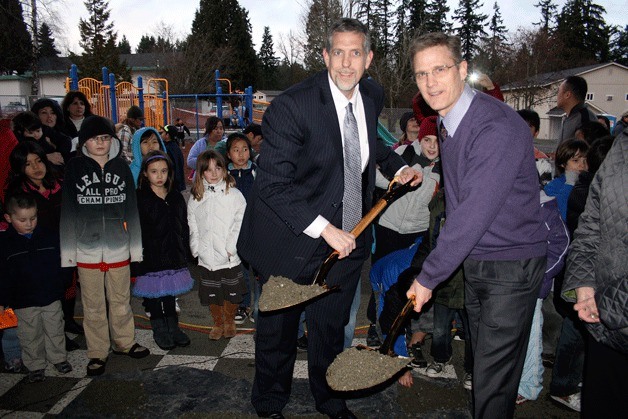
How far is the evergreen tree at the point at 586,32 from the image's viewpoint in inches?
2082

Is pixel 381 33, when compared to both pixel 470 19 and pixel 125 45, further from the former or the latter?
pixel 125 45

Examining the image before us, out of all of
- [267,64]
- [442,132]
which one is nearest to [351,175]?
[442,132]

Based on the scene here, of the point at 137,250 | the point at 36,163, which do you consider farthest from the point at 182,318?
the point at 36,163

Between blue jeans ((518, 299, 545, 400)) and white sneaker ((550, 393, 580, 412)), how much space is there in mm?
181

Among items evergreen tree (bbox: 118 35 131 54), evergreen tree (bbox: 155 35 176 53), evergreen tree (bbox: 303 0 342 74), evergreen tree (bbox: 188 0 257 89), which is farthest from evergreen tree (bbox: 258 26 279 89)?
evergreen tree (bbox: 303 0 342 74)

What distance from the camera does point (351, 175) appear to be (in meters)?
2.64

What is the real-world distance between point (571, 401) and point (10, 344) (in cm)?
396

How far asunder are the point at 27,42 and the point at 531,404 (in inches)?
1180

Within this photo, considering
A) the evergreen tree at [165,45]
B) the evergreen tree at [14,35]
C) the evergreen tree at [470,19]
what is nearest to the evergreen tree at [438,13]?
the evergreen tree at [470,19]

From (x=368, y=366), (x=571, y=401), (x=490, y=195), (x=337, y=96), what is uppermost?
(x=337, y=96)

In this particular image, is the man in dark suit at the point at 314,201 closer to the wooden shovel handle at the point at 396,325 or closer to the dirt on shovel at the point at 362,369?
the dirt on shovel at the point at 362,369

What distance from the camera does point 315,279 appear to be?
2.51m

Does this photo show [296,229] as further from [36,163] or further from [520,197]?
[36,163]

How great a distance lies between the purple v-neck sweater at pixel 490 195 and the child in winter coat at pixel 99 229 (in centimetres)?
245
